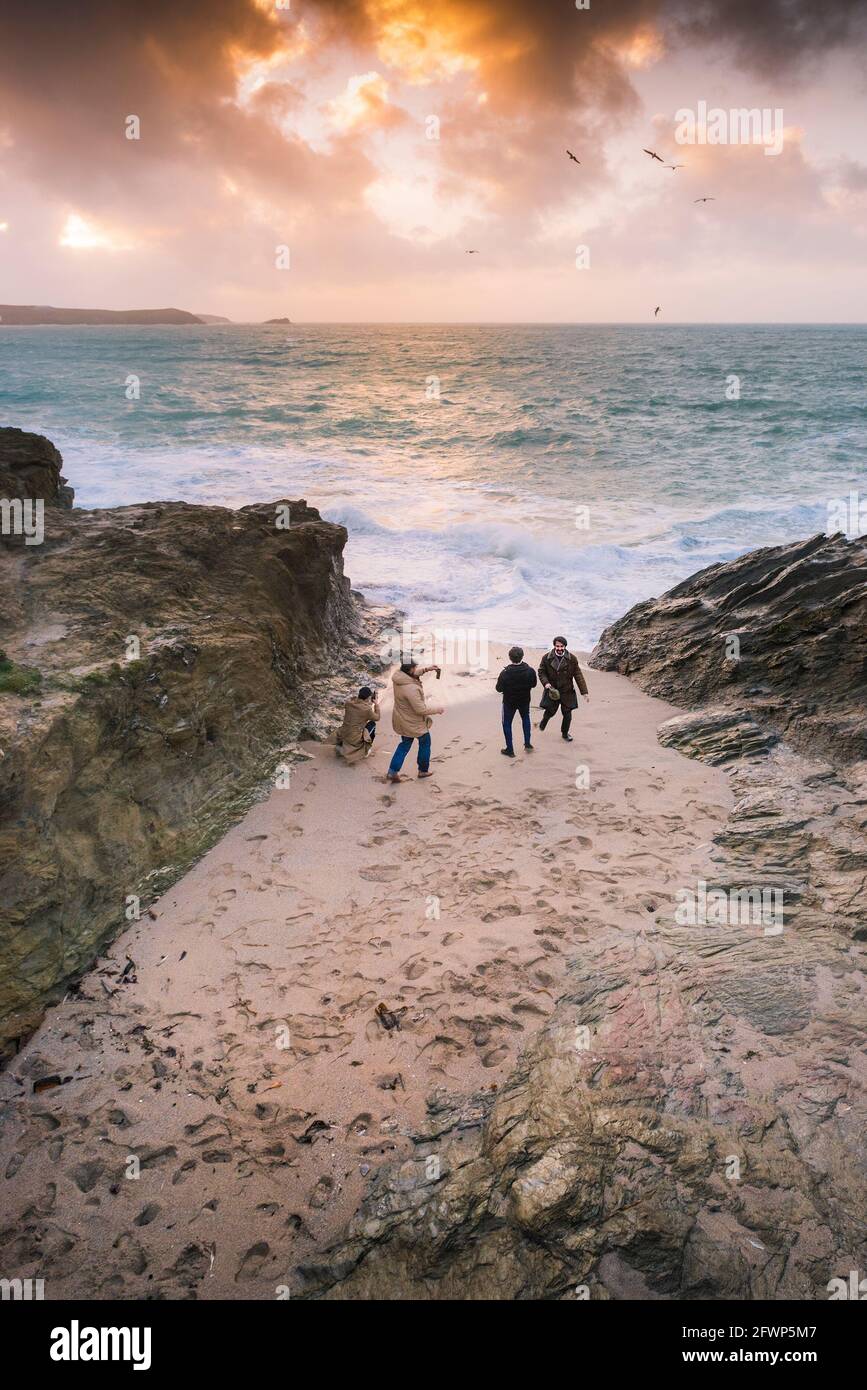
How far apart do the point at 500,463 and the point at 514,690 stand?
23.7 metres

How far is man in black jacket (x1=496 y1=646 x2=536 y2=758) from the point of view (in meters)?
8.41

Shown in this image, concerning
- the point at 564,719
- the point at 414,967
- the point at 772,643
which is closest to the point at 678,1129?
the point at 414,967

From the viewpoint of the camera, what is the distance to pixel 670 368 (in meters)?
63.9

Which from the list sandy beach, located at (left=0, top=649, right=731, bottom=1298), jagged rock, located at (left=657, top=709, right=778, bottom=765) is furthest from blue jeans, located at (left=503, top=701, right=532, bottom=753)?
jagged rock, located at (left=657, top=709, right=778, bottom=765)

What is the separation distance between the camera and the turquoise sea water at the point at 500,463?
1694cm

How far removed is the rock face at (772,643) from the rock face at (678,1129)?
7.55ft

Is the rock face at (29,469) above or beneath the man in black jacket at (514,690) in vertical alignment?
above

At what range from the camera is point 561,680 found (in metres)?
8.74

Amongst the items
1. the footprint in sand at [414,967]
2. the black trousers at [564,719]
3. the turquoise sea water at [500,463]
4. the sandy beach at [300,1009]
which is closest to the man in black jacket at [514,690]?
the black trousers at [564,719]

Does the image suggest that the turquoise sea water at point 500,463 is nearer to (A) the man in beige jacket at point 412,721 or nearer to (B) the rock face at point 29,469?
(A) the man in beige jacket at point 412,721

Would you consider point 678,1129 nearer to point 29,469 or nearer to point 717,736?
point 717,736

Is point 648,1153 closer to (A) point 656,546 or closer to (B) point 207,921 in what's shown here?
(B) point 207,921
